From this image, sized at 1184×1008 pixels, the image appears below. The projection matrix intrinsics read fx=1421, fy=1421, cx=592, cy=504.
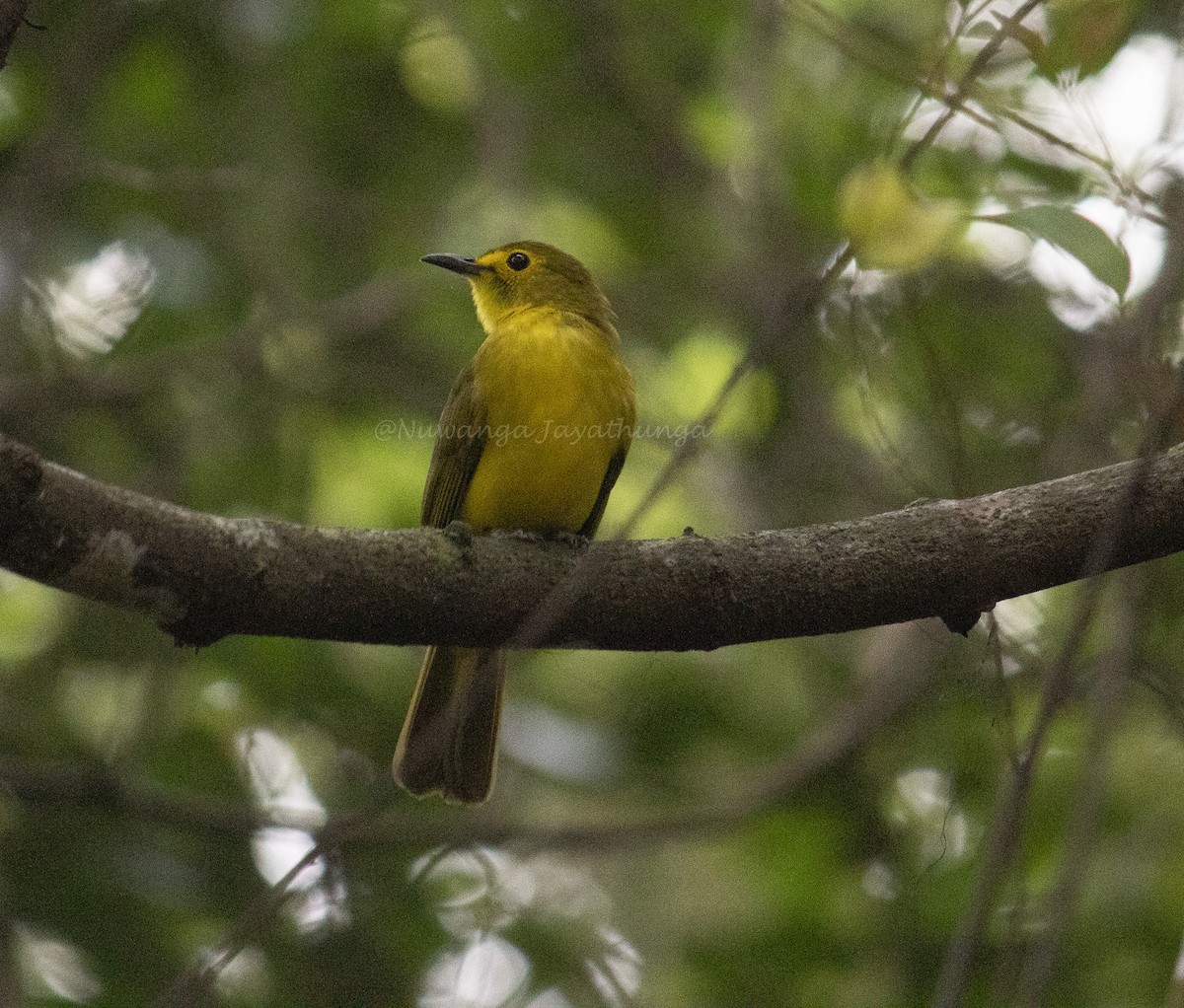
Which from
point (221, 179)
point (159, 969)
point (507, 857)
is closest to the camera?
point (159, 969)

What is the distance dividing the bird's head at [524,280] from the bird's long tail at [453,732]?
4.21 feet

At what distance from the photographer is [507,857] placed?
14.3ft

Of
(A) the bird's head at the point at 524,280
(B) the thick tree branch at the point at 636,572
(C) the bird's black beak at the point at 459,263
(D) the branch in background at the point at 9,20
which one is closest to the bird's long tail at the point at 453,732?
(B) the thick tree branch at the point at 636,572

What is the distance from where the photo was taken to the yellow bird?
412cm

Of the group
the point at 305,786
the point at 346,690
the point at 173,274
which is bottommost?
the point at 305,786

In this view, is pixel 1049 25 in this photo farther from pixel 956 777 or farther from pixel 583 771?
pixel 583 771

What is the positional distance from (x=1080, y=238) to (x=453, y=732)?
89.8 inches

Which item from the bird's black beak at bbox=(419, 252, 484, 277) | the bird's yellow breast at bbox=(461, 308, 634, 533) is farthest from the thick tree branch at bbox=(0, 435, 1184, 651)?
the bird's black beak at bbox=(419, 252, 484, 277)

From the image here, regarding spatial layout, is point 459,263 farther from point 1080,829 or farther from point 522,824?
point 1080,829

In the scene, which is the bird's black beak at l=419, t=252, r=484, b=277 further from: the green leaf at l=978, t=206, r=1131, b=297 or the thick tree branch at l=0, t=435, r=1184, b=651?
the green leaf at l=978, t=206, r=1131, b=297

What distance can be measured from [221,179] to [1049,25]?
3282 mm

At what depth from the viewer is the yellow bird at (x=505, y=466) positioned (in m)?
4.12

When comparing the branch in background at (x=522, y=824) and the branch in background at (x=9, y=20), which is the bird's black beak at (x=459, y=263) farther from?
the branch in background at (x=9, y=20)

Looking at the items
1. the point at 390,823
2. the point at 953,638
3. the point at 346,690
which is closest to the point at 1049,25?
the point at 953,638
